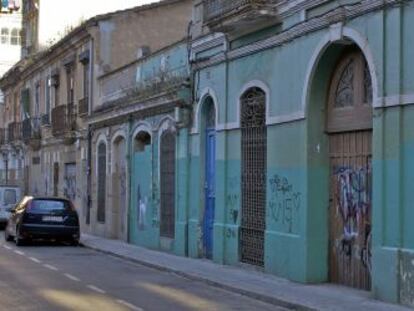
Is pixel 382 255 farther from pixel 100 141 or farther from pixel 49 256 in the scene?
pixel 100 141

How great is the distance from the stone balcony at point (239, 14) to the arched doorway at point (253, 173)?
4.42ft

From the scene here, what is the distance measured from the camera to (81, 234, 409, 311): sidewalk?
460 inches

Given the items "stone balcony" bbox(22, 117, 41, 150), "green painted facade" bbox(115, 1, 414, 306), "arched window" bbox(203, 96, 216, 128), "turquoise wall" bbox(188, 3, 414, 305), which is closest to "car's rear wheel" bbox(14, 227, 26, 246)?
"green painted facade" bbox(115, 1, 414, 306)

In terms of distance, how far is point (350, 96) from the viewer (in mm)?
13719

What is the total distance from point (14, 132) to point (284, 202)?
32.7 meters

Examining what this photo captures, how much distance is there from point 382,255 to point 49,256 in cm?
1063

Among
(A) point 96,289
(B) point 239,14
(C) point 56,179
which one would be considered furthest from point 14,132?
(A) point 96,289

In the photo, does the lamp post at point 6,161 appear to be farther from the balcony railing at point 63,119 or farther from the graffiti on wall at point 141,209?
the graffiti on wall at point 141,209

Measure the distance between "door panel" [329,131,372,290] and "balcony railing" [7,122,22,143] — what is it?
104 feet

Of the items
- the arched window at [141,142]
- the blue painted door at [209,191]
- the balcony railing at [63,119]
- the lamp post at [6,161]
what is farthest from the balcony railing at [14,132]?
the blue painted door at [209,191]

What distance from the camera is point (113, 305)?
11820 mm

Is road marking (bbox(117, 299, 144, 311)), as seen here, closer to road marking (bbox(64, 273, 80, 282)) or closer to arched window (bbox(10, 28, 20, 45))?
road marking (bbox(64, 273, 80, 282))

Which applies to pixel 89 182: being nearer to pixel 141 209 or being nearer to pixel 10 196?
pixel 10 196

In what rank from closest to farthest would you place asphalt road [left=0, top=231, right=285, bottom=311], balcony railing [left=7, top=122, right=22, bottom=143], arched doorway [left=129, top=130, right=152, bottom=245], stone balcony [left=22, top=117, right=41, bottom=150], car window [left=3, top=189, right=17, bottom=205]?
asphalt road [left=0, top=231, right=285, bottom=311], arched doorway [left=129, top=130, right=152, bottom=245], car window [left=3, top=189, right=17, bottom=205], stone balcony [left=22, top=117, right=41, bottom=150], balcony railing [left=7, top=122, right=22, bottom=143]
